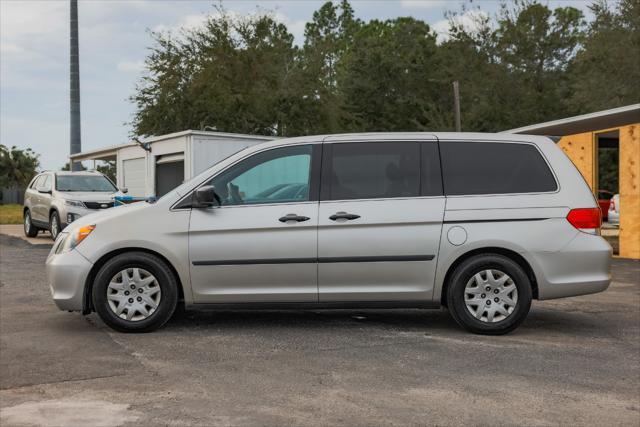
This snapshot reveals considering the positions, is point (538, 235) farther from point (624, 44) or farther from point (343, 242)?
point (624, 44)

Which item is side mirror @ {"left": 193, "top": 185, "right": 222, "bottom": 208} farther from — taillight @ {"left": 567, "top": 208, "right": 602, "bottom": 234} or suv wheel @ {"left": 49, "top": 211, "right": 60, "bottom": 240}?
suv wheel @ {"left": 49, "top": 211, "right": 60, "bottom": 240}

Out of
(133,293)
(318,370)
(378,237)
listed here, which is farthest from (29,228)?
(318,370)

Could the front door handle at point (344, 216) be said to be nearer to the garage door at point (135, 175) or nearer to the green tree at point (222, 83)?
the garage door at point (135, 175)

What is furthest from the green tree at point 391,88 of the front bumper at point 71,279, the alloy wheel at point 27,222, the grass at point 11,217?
the front bumper at point 71,279

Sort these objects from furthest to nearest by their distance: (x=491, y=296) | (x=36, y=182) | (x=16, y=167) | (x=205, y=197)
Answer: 1. (x=16, y=167)
2. (x=36, y=182)
3. (x=491, y=296)
4. (x=205, y=197)

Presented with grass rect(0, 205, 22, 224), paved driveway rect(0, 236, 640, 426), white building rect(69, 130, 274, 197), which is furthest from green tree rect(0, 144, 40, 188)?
paved driveway rect(0, 236, 640, 426)

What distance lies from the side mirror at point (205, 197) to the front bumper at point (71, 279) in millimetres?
1092

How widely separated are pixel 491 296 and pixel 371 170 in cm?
156

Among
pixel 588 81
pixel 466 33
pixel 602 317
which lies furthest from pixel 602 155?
pixel 602 317

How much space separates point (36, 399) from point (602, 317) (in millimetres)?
5743

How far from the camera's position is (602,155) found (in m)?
40.0

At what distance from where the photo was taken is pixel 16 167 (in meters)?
76.2

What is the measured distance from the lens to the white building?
19078 millimetres

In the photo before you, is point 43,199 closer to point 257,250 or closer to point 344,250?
point 257,250
